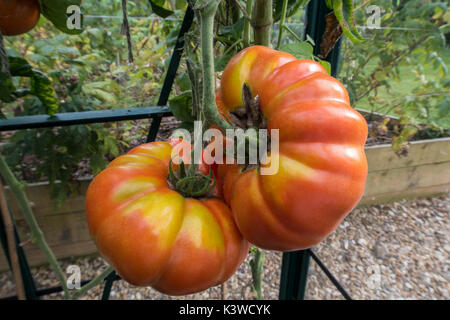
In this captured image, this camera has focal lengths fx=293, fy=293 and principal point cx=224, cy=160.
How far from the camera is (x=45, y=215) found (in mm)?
1287

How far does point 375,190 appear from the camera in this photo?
169 cm

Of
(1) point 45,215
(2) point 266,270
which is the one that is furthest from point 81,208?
(2) point 266,270

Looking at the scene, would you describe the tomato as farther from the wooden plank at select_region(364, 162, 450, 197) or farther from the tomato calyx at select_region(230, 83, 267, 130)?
the wooden plank at select_region(364, 162, 450, 197)

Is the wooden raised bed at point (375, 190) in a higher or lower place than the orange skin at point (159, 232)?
lower

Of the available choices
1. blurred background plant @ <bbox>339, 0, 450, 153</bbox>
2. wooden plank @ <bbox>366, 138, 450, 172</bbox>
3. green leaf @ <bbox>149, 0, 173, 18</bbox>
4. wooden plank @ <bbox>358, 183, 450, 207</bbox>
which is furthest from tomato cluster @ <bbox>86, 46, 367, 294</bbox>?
wooden plank @ <bbox>358, 183, 450, 207</bbox>

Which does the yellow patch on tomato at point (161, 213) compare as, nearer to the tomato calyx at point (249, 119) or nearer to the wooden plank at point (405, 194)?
the tomato calyx at point (249, 119)

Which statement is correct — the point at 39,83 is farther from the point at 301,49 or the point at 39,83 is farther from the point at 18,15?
the point at 301,49

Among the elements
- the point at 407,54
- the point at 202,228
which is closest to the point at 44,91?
the point at 202,228

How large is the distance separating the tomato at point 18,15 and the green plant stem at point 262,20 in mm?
396

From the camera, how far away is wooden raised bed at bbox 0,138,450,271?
1.28 metres

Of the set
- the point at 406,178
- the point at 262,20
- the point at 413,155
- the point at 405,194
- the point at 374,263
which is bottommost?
the point at 374,263

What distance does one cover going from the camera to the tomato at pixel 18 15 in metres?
0.48

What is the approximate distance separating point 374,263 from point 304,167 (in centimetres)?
149

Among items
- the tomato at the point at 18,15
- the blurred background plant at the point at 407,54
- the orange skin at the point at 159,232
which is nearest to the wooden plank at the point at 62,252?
the tomato at the point at 18,15
